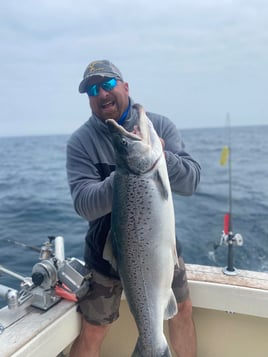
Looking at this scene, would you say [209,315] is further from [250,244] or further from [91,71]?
[250,244]

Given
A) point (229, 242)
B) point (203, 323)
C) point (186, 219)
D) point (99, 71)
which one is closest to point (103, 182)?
point (99, 71)

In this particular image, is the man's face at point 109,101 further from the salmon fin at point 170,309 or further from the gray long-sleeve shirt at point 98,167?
the salmon fin at point 170,309

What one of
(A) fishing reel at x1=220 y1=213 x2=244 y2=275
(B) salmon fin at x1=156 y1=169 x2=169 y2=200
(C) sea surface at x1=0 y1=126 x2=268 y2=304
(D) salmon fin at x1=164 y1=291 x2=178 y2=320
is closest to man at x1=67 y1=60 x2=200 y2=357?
(B) salmon fin at x1=156 y1=169 x2=169 y2=200

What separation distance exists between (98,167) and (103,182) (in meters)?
0.35

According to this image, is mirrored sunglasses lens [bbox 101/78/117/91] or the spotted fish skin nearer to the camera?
the spotted fish skin

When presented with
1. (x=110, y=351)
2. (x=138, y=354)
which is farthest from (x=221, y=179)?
(x=138, y=354)

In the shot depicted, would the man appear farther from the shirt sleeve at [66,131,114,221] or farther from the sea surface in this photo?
the sea surface

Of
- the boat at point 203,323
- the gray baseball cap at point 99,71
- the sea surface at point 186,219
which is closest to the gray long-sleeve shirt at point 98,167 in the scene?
the gray baseball cap at point 99,71

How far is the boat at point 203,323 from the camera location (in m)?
2.33

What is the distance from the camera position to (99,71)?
2.38 m

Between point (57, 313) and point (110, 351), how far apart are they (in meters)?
1.04

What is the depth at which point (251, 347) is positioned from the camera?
2.99 m

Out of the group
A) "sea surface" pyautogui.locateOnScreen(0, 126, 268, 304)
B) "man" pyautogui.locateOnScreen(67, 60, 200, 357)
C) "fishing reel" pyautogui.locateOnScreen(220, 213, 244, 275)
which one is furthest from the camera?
"sea surface" pyautogui.locateOnScreen(0, 126, 268, 304)

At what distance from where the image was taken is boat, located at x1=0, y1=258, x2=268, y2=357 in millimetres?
2334
